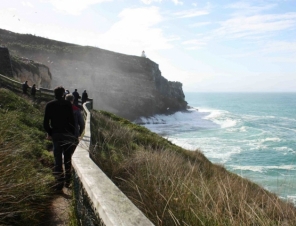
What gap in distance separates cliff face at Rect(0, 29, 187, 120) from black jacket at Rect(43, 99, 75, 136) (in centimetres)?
5240

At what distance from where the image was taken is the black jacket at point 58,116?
564 centimetres

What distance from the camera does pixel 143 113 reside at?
66062 mm

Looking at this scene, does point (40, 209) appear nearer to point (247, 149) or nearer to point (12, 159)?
point (12, 159)

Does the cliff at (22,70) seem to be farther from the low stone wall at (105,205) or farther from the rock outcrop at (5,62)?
the low stone wall at (105,205)

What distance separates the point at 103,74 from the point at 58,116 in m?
63.3

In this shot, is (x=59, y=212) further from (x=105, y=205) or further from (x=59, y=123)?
(x=105, y=205)

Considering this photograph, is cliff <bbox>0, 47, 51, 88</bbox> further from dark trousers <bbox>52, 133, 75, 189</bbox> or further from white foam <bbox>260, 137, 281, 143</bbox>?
white foam <bbox>260, 137, 281, 143</bbox>

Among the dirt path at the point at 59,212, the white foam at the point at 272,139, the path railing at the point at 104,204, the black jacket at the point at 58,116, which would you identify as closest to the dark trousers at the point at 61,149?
the black jacket at the point at 58,116

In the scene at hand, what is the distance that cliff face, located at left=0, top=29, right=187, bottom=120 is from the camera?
61188 millimetres

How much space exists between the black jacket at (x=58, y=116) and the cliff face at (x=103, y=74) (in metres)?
52.4

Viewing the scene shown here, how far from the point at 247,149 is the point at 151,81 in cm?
4556

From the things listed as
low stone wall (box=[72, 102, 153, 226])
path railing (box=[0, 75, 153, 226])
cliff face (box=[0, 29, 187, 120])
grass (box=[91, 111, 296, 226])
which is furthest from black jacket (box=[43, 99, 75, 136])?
cliff face (box=[0, 29, 187, 120])

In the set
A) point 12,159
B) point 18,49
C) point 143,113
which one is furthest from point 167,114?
point 12,159

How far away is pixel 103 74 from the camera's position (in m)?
67.8
